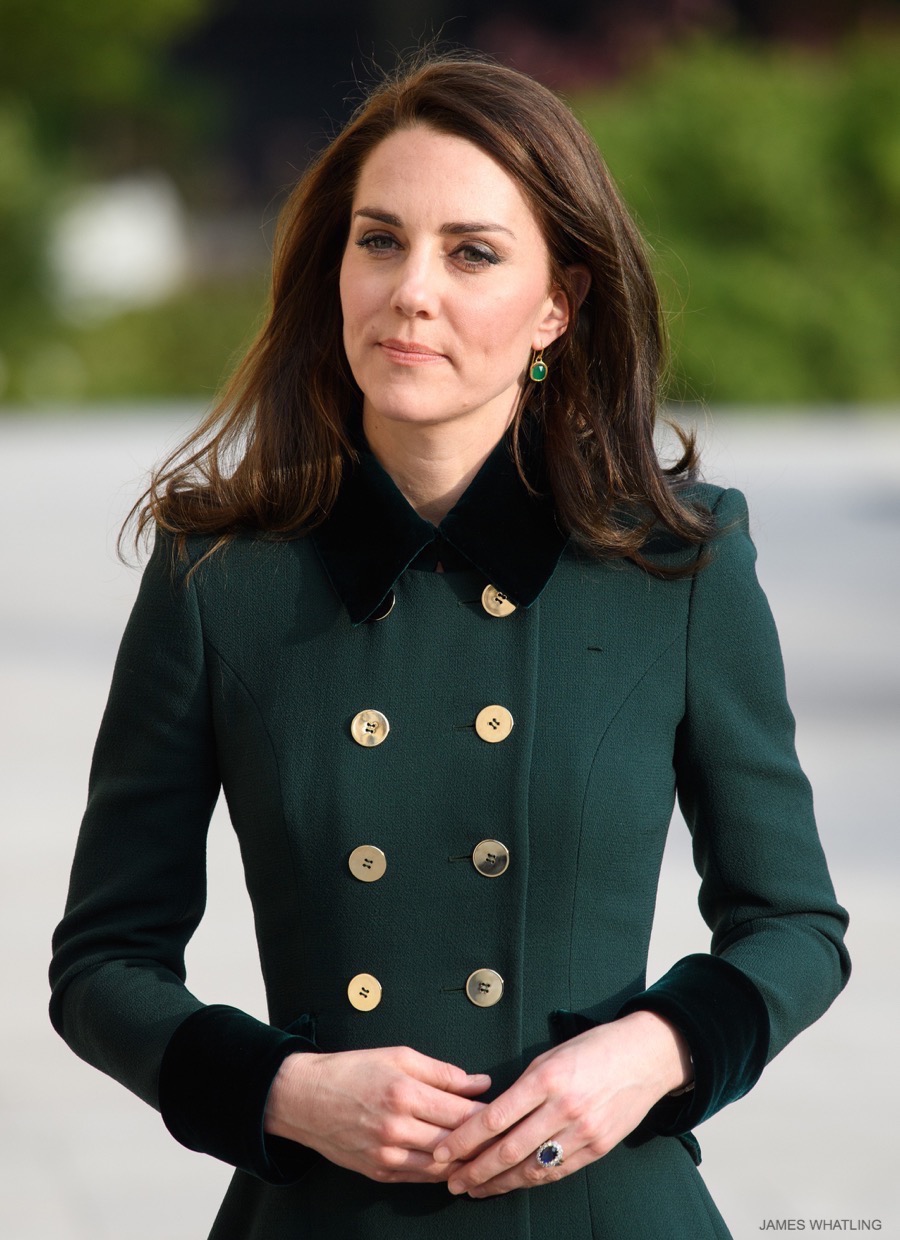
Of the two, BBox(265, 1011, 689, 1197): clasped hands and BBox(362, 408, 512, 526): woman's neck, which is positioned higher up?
BBox(362, 408, 512, 526): woman's neck

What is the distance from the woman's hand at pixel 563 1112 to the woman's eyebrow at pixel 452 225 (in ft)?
2.60

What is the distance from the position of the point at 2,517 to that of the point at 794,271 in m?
9.61

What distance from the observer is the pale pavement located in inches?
156

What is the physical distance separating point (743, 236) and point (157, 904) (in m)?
18.3

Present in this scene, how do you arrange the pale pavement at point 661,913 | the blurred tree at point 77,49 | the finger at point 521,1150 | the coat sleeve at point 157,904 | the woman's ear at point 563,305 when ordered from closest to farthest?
1. the finger at point 521,1150
2. the coat sleeve at point 157,904
3. the woman's ear at point 563,305
4. the pale pavement at point 661,913
5. the blurred tree at point 77,49

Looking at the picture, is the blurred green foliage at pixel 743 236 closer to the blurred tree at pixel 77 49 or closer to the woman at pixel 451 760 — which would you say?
the blurred tree at pixel 77 49

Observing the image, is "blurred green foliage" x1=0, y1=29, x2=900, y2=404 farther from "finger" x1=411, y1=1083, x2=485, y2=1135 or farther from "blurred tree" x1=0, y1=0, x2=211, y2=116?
"finger" x1=411, y1=1083, x2=485, y2=1135

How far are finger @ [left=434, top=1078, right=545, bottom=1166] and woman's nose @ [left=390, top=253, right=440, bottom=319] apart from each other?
0.76 metres

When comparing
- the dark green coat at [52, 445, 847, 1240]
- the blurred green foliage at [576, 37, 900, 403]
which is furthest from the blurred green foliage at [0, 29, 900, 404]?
the dark green coat at [52, 445, 847, 1240]

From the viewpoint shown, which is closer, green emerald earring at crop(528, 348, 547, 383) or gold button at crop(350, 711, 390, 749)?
gold button at crop(350, 711, 390, 749)

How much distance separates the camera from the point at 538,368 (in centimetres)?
214

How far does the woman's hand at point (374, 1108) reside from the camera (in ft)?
5.83

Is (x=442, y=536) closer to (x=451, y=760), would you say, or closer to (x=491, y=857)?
(x=451, y=760)

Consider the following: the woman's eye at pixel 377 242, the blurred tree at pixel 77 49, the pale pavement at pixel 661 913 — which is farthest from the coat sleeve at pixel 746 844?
the blurred tree at pixel 77 49
